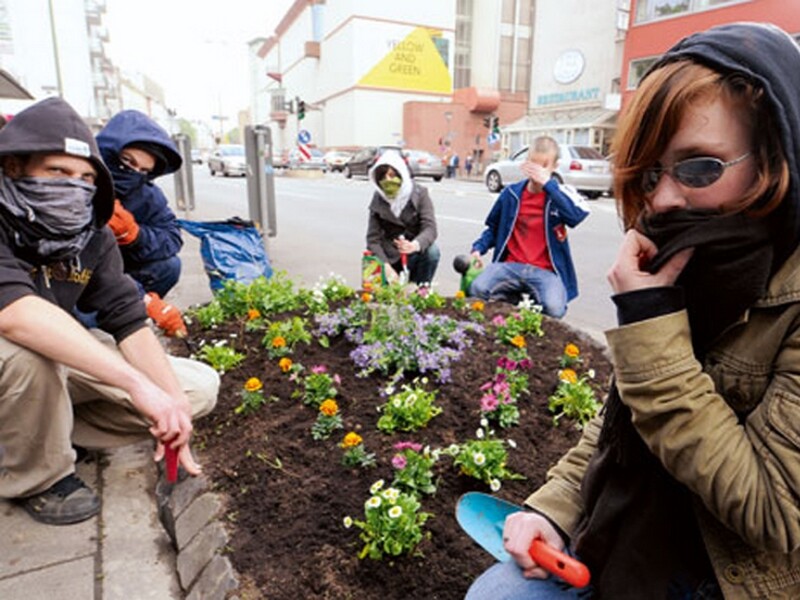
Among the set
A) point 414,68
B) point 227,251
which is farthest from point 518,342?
point 414,68

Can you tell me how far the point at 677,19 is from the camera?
66.6 ft

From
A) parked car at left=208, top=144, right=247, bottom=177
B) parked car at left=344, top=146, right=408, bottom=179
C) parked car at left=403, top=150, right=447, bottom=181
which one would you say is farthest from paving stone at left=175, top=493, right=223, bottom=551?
parked car at left=208, top=144, right=247, bottom=177

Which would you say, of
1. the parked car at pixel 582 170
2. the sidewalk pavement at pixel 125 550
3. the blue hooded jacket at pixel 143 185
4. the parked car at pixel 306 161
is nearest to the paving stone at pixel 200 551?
the sidewalk pavement at pixel 125 550

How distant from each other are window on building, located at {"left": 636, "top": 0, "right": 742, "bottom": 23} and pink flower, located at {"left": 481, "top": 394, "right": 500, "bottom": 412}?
848 inches

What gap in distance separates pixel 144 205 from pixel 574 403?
2800 millimetres

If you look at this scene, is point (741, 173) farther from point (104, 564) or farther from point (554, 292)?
point (554, 292)

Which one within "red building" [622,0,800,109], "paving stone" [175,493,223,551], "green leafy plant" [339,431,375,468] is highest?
"red building" [622,0,800,109]

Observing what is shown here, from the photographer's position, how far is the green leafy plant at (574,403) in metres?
2.39

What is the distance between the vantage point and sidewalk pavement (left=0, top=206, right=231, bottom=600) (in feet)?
5.77

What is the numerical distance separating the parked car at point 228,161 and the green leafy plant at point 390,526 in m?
24.3

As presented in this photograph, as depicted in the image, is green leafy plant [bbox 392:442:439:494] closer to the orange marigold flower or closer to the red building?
the orange marigold flower

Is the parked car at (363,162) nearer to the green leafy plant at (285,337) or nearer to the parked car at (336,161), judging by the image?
the parked car at (336,161)

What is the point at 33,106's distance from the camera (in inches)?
80.0

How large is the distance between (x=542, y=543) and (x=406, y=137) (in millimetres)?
39080
